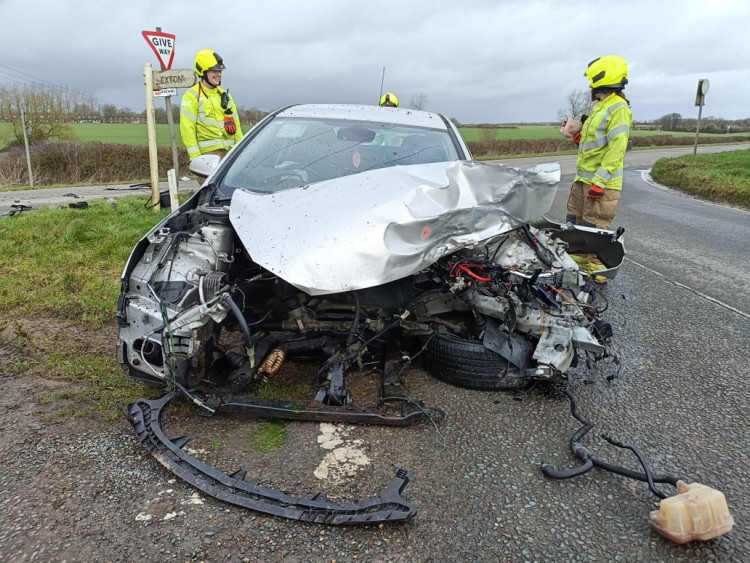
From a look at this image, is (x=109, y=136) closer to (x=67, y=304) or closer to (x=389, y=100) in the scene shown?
(x=389, y=100)

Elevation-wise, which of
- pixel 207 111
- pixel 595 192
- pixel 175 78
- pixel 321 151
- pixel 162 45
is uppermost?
pixel 162 45

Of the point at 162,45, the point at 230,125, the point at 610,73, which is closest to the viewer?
the point at 610,73

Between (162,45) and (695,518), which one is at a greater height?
(162,45)

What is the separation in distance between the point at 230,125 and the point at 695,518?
6452 mm

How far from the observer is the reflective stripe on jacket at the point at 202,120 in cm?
634

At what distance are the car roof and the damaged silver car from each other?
41 centimetres

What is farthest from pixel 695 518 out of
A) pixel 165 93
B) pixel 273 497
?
pixel 165 93

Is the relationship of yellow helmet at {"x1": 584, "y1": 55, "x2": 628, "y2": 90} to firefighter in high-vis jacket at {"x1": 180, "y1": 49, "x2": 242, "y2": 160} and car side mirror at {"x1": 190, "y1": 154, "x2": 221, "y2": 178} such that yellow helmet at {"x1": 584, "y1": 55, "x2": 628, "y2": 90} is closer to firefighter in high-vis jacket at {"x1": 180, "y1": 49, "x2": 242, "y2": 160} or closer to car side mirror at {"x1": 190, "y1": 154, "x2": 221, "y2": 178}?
car side mirror at {"x1": 190, "y1": 154, "x2": 221, "y2": 178}

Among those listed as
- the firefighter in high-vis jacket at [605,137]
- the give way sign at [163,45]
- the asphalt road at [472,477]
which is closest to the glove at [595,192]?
the firefighter in high-vis jacket at [605,137]

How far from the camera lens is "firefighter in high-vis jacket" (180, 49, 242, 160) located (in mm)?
6336

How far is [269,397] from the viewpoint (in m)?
3.00

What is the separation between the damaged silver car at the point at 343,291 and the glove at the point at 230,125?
3.16m

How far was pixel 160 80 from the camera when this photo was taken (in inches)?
257

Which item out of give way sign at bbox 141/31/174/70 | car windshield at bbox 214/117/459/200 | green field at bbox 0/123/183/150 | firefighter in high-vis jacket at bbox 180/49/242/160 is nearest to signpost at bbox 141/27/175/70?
give way sign at bbox 141/31/174/70
